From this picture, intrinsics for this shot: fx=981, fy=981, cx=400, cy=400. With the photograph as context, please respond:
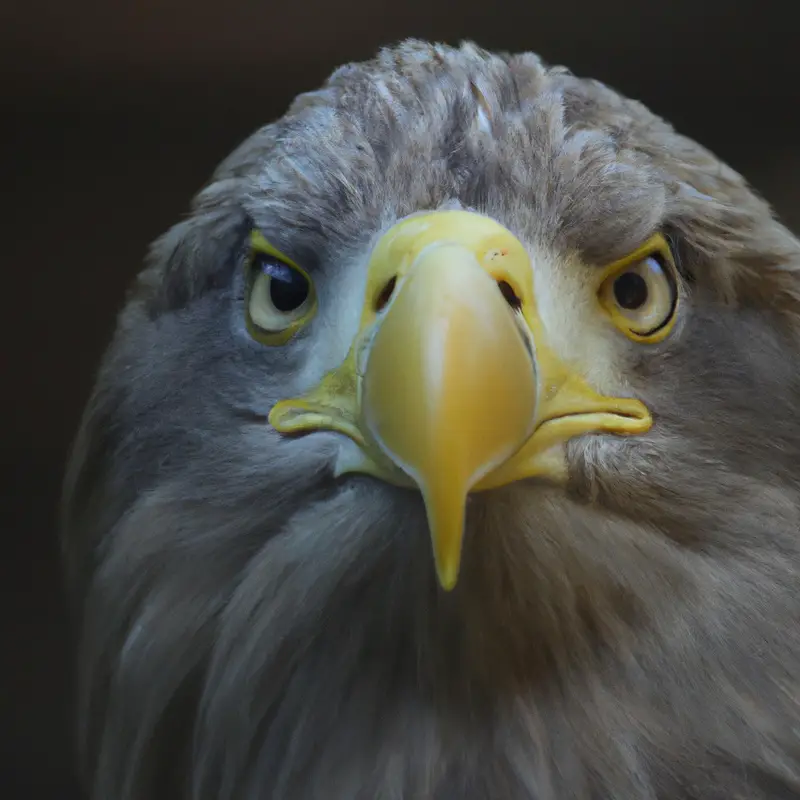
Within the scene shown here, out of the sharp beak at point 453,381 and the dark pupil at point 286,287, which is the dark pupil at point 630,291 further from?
the dark pupil at point 286,287

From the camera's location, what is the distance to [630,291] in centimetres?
76

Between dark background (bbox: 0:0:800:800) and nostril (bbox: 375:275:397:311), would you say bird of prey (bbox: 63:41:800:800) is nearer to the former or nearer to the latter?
nostril (bbox: 375:275:397:311)

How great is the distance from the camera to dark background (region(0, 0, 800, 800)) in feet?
3.92

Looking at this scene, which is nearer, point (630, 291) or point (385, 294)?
point (385, 294)

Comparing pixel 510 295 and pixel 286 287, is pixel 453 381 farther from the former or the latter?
pixel 286 287

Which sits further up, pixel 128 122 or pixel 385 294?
pixel 128 122

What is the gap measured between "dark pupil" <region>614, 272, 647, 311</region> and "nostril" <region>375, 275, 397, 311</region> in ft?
0.66

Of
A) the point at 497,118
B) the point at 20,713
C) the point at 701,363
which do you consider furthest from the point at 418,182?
the point at 20,713

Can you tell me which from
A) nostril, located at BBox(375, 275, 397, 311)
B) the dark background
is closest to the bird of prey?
nostril, located at BBox(375, 275, 397, 311)

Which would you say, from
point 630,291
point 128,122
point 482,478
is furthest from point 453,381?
point 128,122

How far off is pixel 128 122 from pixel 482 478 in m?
0.99

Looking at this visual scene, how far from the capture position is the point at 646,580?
0.72 meters

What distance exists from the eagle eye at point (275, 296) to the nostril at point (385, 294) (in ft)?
0.37

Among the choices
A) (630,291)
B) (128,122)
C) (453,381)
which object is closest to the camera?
(453,381)
